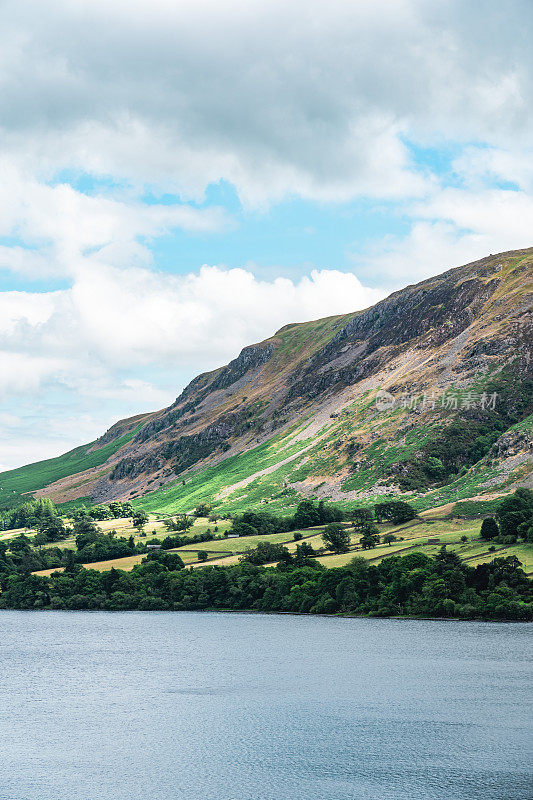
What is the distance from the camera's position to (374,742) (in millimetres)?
90062

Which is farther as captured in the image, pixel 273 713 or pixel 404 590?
pixel 404 590

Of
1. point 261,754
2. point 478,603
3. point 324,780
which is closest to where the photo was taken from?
point 324,780

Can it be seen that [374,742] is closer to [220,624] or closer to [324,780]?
[324,780]

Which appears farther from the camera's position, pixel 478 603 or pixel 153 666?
pixel 478 603

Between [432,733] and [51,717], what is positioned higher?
[51,717]

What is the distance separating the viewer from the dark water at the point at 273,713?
78.1 m

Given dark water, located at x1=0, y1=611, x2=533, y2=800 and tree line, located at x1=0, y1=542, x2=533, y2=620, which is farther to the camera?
tree line, located at x1=0, y1=542, x2=533, y2=620

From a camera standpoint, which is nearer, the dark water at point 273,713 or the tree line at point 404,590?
the dark water at point 273,713

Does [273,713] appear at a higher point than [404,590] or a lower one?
lower

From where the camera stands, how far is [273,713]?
345 feet

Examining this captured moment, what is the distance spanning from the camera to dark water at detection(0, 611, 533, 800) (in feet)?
256

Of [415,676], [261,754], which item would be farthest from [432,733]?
[415,676]

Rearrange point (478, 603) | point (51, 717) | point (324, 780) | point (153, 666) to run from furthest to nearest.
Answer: point (478, 603)
point (153, 666)
point (51, 717)
point (324, 780)

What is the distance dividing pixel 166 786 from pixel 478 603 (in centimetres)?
10064
